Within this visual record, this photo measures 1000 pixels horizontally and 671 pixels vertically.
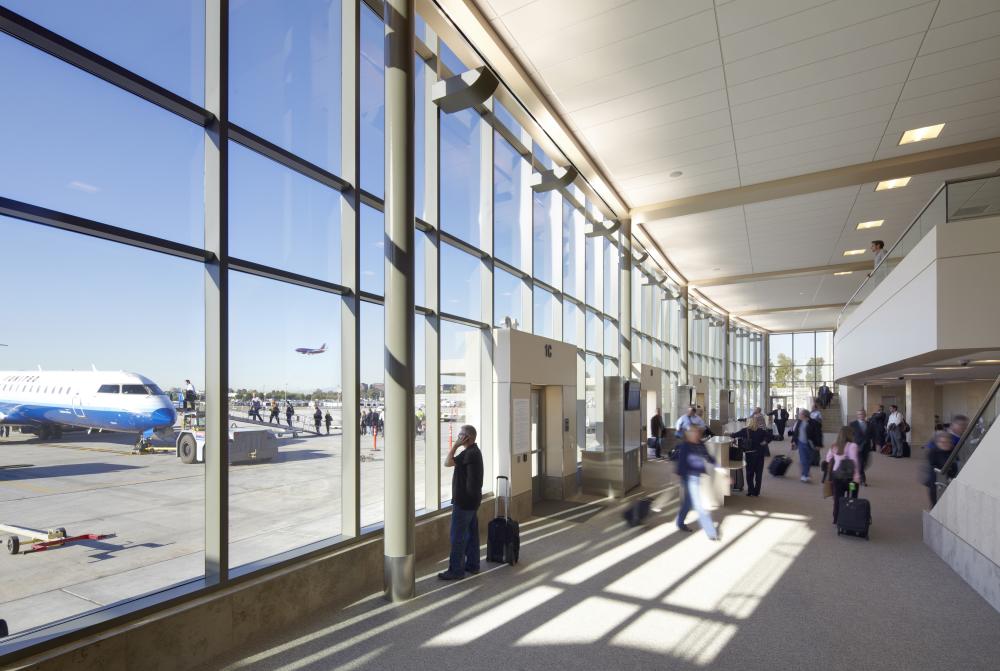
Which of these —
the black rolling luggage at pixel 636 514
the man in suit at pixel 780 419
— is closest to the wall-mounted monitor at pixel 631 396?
the black rolling luggage at pixel 636 514

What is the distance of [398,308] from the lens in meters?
5.19

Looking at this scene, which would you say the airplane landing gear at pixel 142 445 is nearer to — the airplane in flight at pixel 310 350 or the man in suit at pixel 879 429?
the airplane in flight at pixel 310 350

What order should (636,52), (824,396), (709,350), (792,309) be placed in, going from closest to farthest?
1. (636,52)
2. (709,350)
3. (792,309)
4. (824,396)

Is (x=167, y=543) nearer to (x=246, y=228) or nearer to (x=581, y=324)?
(x=246, y=228)

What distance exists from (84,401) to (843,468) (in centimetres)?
861

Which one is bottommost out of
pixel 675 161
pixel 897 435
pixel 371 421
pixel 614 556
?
pixel 897 435

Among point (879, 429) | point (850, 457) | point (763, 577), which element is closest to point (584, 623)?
point (763, 577)

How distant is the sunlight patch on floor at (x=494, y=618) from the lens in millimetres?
4301

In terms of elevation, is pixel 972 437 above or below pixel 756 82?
below

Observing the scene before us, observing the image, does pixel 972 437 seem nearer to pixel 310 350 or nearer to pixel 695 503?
pixel 695 503

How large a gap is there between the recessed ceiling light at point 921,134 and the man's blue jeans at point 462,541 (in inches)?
359

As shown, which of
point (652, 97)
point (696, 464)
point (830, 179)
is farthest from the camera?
point (830, 179)

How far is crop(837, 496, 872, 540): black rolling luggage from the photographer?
→ 7297mm

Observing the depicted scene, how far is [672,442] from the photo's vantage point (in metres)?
16.4
